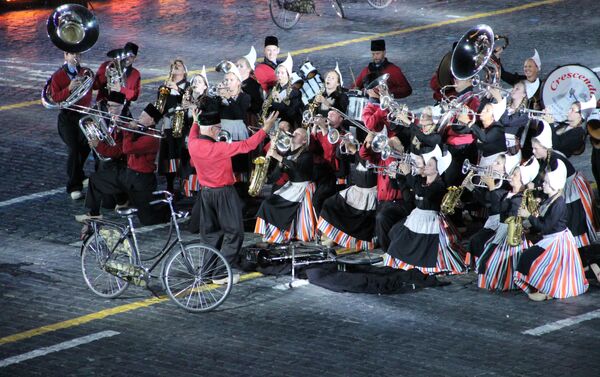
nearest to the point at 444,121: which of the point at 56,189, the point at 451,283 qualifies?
the point at 451,283

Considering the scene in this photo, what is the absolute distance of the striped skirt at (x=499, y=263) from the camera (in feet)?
48.8

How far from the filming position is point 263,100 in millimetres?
18703

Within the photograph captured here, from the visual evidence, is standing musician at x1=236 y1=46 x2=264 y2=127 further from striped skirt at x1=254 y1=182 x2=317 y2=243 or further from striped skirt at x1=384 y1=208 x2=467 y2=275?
striped skirt at x1=384 y1=208 x2=467 y2=275

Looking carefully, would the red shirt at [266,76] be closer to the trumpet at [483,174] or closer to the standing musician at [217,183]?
the standing musician at [217,183]

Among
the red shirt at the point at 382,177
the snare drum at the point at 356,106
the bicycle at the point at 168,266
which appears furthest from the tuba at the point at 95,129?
the red shirt at the point at 382,177

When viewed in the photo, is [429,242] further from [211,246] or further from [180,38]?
[180,38]

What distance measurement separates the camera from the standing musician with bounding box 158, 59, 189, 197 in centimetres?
1820

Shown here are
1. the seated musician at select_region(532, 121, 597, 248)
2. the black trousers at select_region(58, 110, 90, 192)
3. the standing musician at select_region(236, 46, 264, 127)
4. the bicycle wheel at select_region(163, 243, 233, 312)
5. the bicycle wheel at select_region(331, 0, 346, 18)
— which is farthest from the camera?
the bicycle wheel at select_region(331, 0, 346, 18)

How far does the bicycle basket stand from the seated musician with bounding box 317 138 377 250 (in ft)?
34.2

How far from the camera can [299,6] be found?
26.7 metres

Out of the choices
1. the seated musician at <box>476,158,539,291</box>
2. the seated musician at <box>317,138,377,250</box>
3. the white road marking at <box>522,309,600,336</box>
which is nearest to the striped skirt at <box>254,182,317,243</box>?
the seated musician at <box>317,138,377,250</box>

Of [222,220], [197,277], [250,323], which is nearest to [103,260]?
[197,277]

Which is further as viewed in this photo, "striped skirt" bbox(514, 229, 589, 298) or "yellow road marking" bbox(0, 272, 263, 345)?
"striped skirt" bbox(514, 229, 589, 298)

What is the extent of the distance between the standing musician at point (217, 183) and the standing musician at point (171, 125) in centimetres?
277
